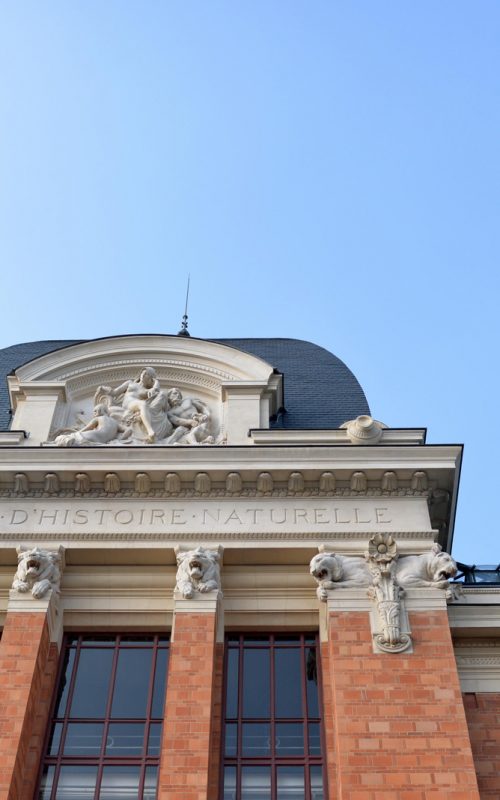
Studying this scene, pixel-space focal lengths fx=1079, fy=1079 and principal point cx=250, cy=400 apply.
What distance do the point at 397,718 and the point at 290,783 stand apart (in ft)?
5.96

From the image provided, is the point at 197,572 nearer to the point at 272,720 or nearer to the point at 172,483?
the point at 172,483

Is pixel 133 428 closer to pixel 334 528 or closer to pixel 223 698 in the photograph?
pixel 334 528

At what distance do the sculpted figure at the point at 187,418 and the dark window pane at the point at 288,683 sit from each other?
4.60 m

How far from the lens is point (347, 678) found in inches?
616

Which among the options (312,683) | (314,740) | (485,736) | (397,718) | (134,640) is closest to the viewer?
(397,718)

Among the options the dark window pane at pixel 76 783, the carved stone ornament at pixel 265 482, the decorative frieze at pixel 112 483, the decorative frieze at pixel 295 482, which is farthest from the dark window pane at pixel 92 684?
the decorative frieze at pixel 295 482

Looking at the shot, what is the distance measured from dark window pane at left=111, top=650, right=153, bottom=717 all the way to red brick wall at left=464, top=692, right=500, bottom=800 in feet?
16.3

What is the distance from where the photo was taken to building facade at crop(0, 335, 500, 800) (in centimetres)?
1518

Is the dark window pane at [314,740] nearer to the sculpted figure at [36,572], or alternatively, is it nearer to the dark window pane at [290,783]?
the dark window pane at [290,783]

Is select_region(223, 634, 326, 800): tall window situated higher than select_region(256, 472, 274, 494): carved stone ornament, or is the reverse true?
select_region(256, 472, 274, 494): carved stone ornament

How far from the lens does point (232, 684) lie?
16750mm

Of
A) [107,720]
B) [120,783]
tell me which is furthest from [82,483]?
[120,783]

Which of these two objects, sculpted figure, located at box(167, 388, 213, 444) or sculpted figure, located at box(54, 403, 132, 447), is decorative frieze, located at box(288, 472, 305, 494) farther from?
sculpted figure, located at box(54, 403, 132, 447)

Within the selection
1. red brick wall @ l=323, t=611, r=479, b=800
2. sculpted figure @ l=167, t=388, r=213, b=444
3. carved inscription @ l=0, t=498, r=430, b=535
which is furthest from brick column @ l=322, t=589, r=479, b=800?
sculpted figure @ l=167, t=388, r=213, b=444
